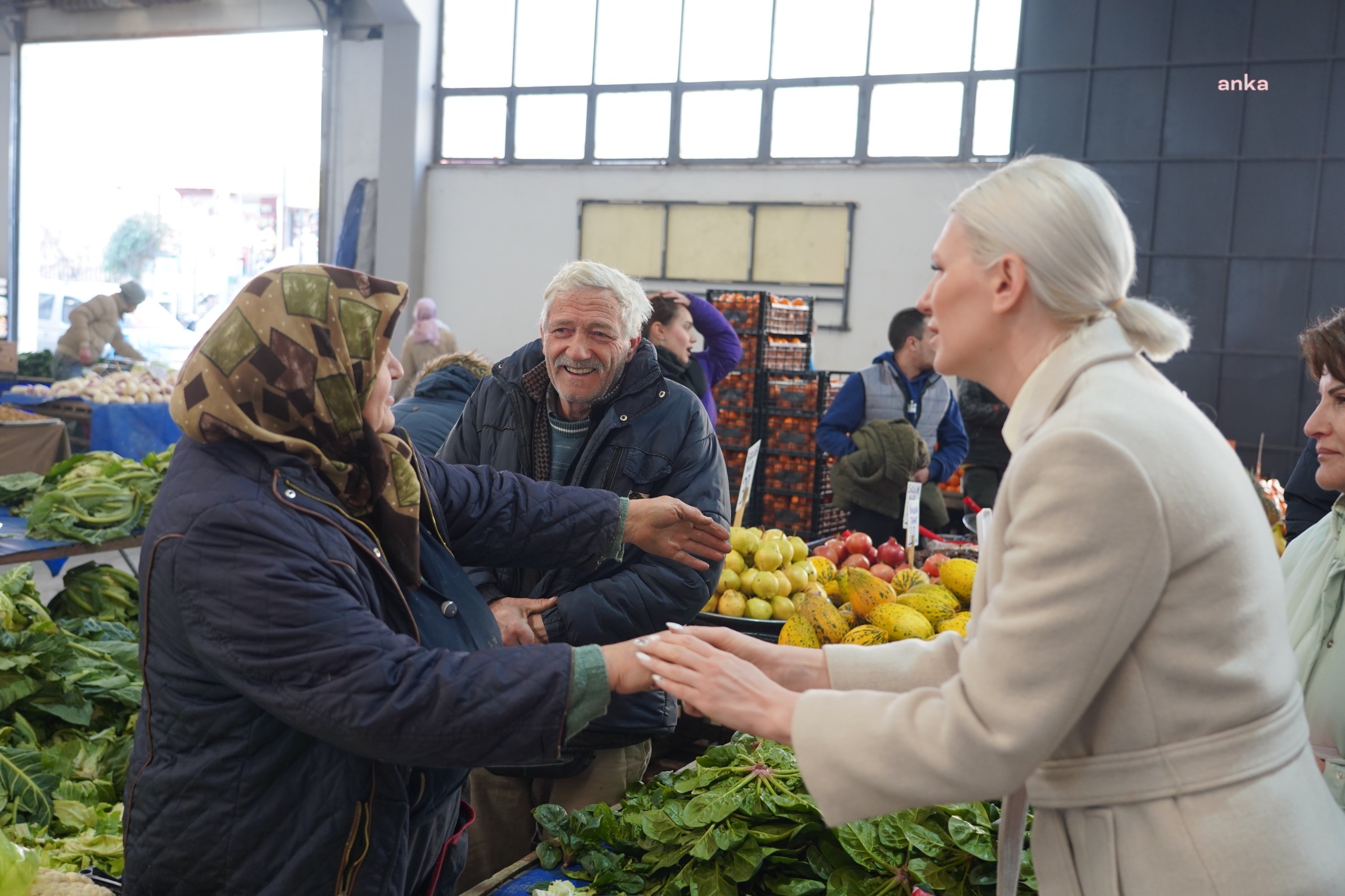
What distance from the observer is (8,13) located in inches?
539

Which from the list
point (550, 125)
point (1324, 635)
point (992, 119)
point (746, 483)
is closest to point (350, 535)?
point (1324, 635)

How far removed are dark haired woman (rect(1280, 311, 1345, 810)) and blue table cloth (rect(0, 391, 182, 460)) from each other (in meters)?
7.55

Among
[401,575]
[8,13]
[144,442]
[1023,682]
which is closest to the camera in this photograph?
[1023,682]

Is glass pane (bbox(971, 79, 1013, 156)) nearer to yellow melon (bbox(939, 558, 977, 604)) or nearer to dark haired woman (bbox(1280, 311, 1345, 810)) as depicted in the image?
yellow melon (bbox(939, 558, 977, 604))

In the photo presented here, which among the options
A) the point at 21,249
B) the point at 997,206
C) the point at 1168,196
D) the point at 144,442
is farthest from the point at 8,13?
the point at 997,206

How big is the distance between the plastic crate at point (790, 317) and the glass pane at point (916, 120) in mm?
3304

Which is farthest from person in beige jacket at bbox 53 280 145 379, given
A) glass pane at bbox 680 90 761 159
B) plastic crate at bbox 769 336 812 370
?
plastic crate at bbox 769 336 812 370

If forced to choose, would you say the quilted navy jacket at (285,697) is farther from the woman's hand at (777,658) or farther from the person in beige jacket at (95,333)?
the person in beige jacket at (95,333)

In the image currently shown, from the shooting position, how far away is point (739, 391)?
7508 mm

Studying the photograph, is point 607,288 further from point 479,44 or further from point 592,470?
point 479,44

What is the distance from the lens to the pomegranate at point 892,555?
379 centimetres

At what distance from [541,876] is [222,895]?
2.42 ft

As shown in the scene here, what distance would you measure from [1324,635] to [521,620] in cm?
150

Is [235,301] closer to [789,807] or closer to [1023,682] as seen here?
[1023,682]
